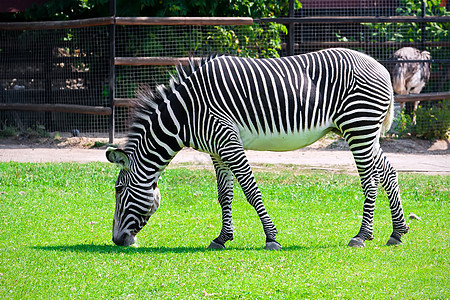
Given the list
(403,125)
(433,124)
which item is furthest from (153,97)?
(403,125)

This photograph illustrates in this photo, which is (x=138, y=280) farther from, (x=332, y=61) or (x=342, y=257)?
(x=332, y=61)

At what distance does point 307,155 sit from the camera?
1365cm

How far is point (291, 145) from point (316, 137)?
0.30 m

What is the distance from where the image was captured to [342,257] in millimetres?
6117

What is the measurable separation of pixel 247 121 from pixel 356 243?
1807 mm

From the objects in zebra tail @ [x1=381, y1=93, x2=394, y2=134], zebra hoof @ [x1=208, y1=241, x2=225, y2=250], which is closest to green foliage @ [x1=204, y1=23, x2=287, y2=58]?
zebra tail @ [x1=381, y1=93, x2=394, y2=134]

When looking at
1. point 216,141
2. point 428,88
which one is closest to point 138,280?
point 216,141

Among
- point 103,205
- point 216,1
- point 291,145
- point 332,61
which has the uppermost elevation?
point 216,1

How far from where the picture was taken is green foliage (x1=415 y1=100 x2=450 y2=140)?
1492 cm

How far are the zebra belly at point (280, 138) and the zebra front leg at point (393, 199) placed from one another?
852 mm

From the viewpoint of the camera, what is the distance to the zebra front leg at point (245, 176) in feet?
21.2

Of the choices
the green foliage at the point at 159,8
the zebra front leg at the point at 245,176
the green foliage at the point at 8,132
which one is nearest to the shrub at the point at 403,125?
the green foliage at the point at 159,8

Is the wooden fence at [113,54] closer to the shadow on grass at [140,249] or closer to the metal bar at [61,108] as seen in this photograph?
the metal bar at [61,108]

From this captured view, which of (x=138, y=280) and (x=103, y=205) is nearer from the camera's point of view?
(x=138, y=280)
